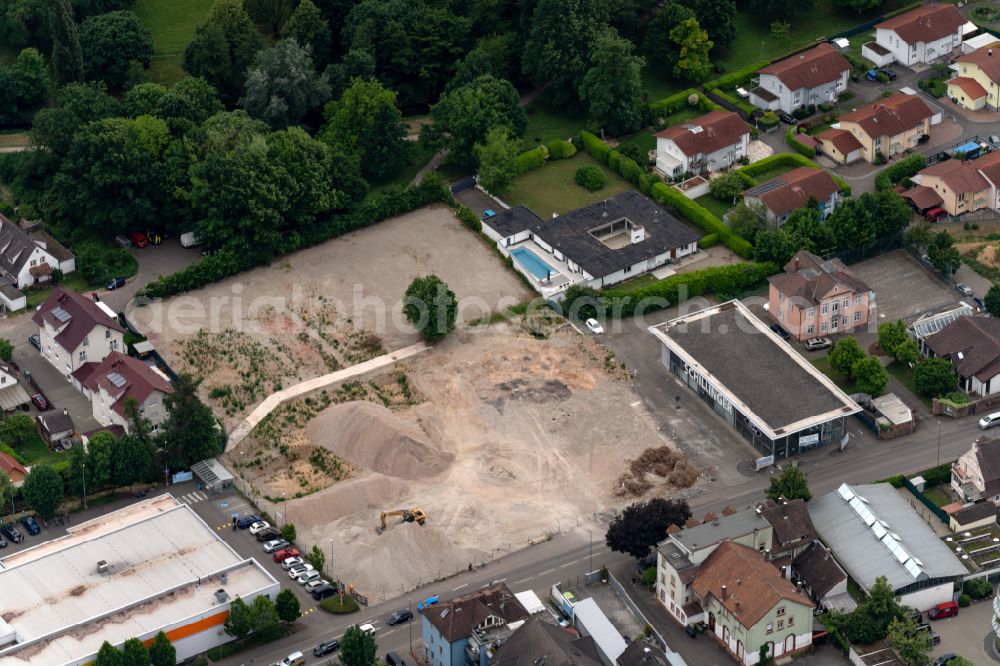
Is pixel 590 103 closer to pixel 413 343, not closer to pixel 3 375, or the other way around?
pixel 413 343

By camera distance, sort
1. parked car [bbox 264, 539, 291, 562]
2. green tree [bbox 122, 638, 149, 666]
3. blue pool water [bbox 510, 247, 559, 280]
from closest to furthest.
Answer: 1. green tree [bbox 122, 638, 149, 666]
2. parked car [bbox 264, 539, 291, 562]
3. blue pool water [bbox 510, 247, 559, 280]

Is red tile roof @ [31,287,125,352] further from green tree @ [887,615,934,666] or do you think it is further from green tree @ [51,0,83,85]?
green tree @ [887,615,934,666]

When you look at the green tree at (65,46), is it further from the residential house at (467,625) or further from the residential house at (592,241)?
the residential house at (467,625)

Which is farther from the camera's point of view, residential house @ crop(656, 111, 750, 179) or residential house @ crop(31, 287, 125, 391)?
residential house @ crop(656, 111, 750, 179)

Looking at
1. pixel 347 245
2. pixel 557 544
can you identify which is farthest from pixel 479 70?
pixel 557 544

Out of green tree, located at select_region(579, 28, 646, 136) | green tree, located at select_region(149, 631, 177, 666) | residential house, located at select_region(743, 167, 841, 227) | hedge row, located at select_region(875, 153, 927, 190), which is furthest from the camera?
green tree, located at select_region(579, 28, 646, 136)

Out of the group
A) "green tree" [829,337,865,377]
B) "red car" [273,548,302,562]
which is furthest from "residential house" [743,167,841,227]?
"red car" [273,548,302,562]

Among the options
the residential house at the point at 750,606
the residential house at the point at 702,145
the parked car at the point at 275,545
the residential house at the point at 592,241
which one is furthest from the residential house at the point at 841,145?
the parked car at the point at 275,545

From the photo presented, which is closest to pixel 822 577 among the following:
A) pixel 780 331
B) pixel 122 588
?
pixel 780 331
